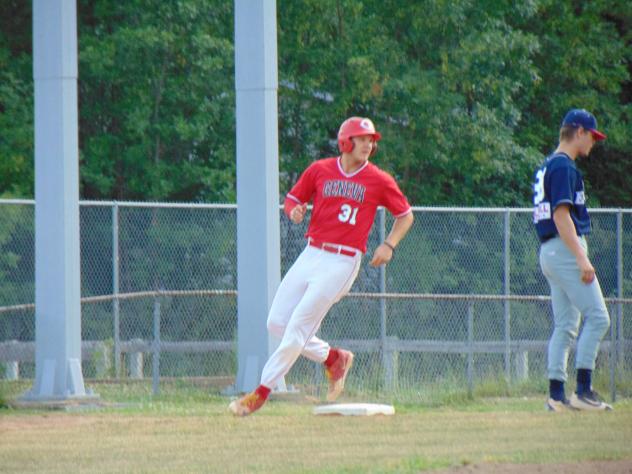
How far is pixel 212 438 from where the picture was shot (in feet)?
31.7

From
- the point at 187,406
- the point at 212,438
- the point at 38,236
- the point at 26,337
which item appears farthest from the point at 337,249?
the point at 26,337

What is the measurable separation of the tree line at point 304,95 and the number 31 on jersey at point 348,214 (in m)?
11.8

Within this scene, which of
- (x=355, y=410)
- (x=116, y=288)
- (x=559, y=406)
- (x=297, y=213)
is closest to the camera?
(x=297, y=213)

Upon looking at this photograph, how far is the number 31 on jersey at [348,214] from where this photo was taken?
411 inches

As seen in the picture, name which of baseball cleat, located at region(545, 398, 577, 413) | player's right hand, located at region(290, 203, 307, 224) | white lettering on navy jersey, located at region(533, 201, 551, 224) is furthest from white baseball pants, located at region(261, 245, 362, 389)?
baseball cleat, located at region(545, 398, 577, 413)

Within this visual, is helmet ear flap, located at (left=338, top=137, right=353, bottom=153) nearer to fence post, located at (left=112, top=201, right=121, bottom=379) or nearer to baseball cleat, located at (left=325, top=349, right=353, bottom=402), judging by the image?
baseball cleat, located at (left=325, top=349, right=353, bottom=402)

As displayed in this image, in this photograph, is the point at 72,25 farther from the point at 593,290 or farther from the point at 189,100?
the point at 189,100

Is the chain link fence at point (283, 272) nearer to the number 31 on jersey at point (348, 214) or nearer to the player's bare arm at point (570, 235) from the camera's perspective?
the player's bare arm at point (570, 235)

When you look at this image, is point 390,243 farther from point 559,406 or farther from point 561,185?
point 559,406

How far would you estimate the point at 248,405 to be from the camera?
10492 mm

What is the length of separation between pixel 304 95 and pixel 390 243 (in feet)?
48.0

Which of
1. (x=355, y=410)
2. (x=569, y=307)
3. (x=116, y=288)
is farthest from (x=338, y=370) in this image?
(x=116, y=288)

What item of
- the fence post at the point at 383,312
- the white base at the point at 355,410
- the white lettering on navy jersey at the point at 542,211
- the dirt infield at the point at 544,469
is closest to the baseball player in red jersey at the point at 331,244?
the white base at the point at 355,410

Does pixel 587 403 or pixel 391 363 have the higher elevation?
pixel 587 403
